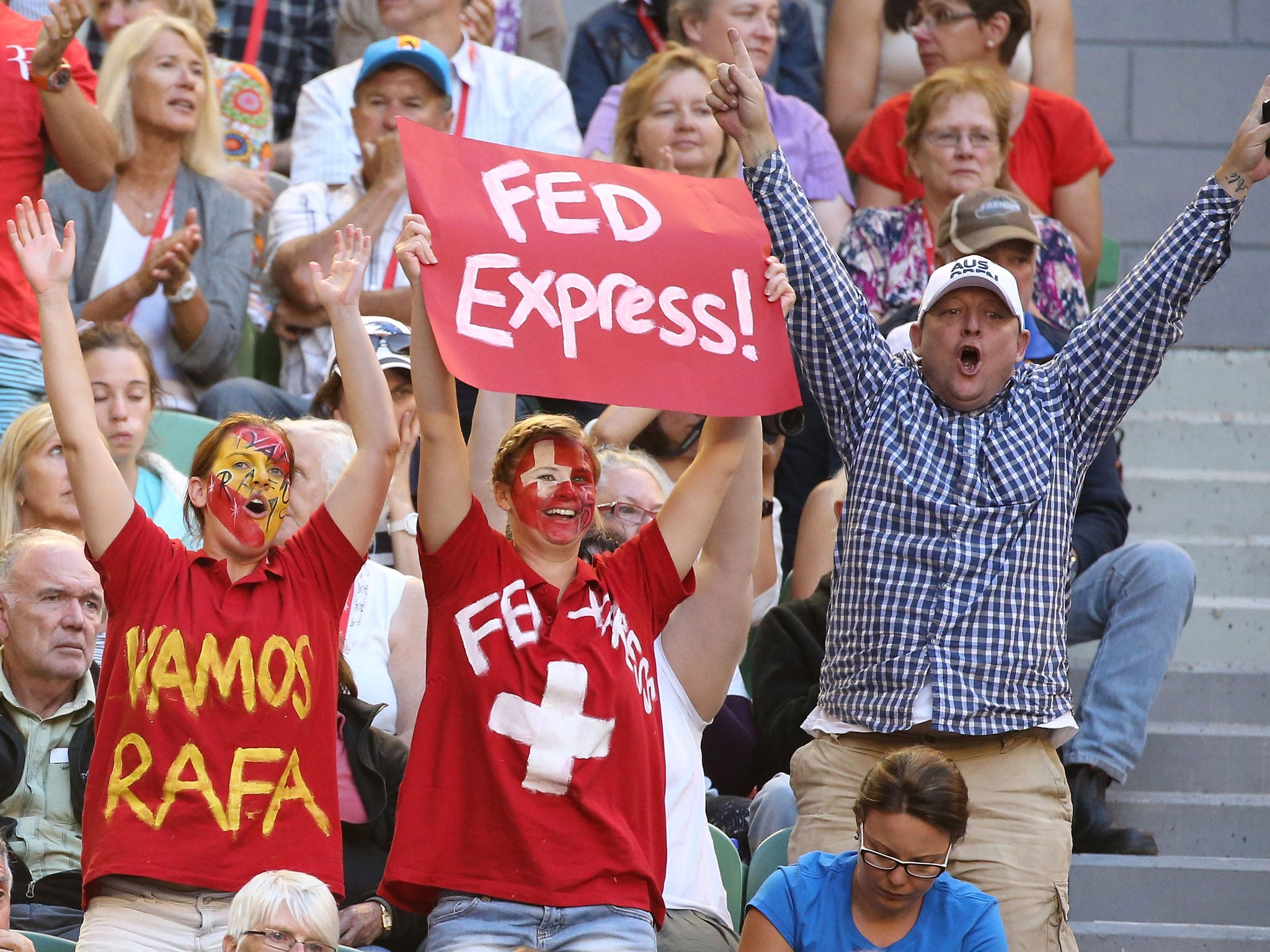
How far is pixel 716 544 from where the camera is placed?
3809mm

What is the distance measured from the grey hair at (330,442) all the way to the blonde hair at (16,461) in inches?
23.4

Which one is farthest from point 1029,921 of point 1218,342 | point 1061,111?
point 1218,342

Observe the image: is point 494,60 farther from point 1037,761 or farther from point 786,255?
point 1037,761

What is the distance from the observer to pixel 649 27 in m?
7.25

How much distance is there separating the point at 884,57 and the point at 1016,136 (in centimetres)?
91

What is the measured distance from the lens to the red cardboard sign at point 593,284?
3.46 meters

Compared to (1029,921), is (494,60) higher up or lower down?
higher up

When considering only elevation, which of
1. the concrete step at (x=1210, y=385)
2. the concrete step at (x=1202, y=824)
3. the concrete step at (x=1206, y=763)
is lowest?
the concrete step at (x=1202, y=824)

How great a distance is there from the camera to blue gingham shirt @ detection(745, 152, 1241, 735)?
3709 mm

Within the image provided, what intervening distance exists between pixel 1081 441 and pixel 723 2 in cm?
339

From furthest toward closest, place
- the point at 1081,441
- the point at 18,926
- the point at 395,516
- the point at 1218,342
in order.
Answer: the point at 1218,342
the point at 395,516
the point at 1081,441
the point at 18,926

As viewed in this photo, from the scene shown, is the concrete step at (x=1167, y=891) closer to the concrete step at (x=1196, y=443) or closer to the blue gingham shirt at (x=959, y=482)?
the blue gingham shirt at (x=959, y=482)

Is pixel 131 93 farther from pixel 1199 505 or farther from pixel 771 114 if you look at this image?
pixel 1199 505

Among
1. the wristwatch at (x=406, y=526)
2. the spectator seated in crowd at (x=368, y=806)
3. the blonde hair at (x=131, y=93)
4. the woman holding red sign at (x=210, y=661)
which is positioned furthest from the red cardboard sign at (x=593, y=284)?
the blonde hair at (x=131, y=93)
